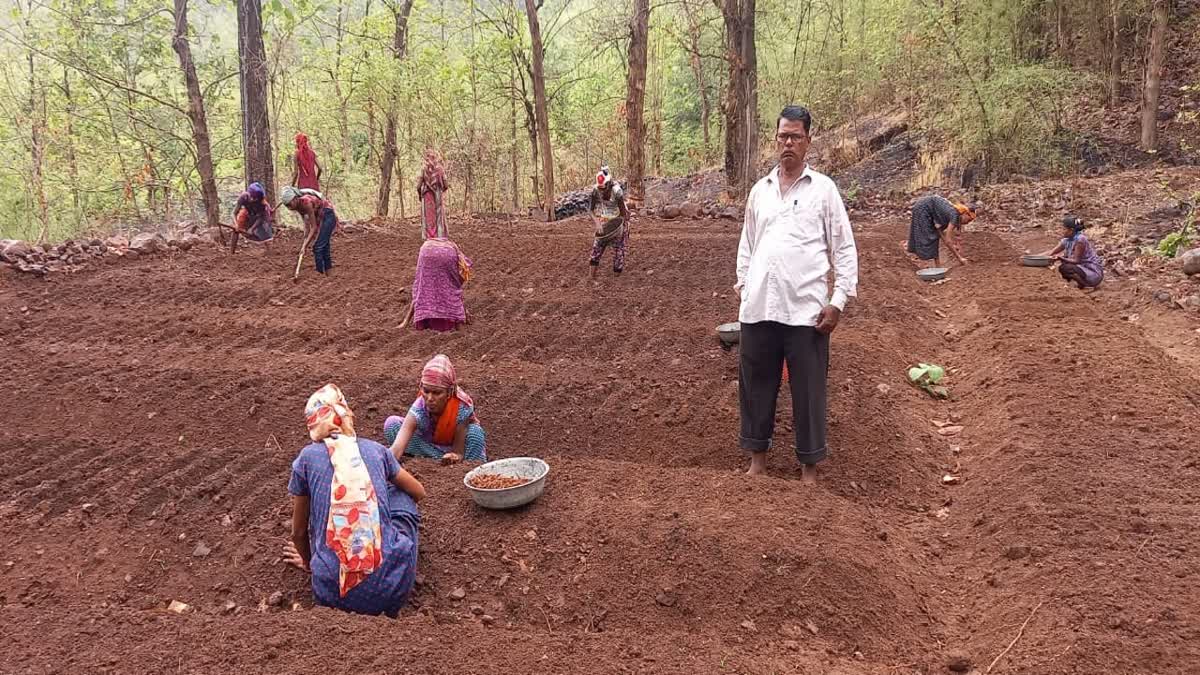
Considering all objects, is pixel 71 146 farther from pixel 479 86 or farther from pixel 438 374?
pixel 438 374

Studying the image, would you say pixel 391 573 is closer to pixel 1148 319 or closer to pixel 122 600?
pixel 122 600

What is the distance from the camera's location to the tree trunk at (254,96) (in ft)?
43.1

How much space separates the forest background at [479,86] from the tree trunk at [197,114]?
0.04 metres

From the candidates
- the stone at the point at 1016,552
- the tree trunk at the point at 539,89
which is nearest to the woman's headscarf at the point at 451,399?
the stone at the point at 1016,552

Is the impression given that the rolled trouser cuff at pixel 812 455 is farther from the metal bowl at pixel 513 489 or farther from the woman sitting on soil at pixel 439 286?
the woman sitting on soil at pixel 439 286

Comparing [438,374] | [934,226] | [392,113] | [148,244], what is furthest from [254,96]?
[438,374]

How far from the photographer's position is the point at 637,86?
1426 centimetres

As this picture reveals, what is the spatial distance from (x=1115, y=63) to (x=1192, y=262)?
930 cm

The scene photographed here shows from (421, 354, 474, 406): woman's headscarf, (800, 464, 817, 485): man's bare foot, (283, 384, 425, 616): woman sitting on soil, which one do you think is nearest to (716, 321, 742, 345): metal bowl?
(800, 464, 817, 485): man's bare foot

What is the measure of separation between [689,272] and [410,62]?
959 centimetres

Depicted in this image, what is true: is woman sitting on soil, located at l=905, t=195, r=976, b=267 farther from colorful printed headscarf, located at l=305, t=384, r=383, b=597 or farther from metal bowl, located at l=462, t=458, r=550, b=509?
colorful printed headscarf, located at l=305, t=384, r=383, b=597

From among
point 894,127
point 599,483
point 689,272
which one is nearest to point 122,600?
point 599,483

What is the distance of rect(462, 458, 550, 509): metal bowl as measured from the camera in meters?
3.55

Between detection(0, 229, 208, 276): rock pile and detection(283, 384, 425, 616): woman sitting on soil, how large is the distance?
8351 mm
